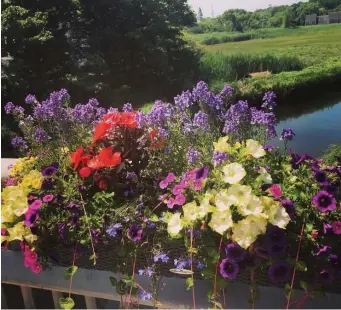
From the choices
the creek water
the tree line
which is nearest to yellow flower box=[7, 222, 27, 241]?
the tree line

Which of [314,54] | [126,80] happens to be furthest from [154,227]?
[126,80]

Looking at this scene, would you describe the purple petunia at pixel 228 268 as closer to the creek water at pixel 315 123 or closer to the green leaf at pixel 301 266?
the green leaf at pixel 301 266

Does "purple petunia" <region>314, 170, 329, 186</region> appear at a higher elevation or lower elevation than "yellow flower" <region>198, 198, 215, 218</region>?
higher

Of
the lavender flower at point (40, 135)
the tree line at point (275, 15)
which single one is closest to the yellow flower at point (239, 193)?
the lavender flower at point (40, 135)

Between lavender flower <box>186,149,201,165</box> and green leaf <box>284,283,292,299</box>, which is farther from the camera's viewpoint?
lavender flower <box>186,149,201,165</box>

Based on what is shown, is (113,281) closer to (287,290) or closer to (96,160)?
(96,160)

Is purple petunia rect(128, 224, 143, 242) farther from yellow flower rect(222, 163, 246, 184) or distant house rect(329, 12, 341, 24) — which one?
distant house rect(329, 12, 341, 24)
